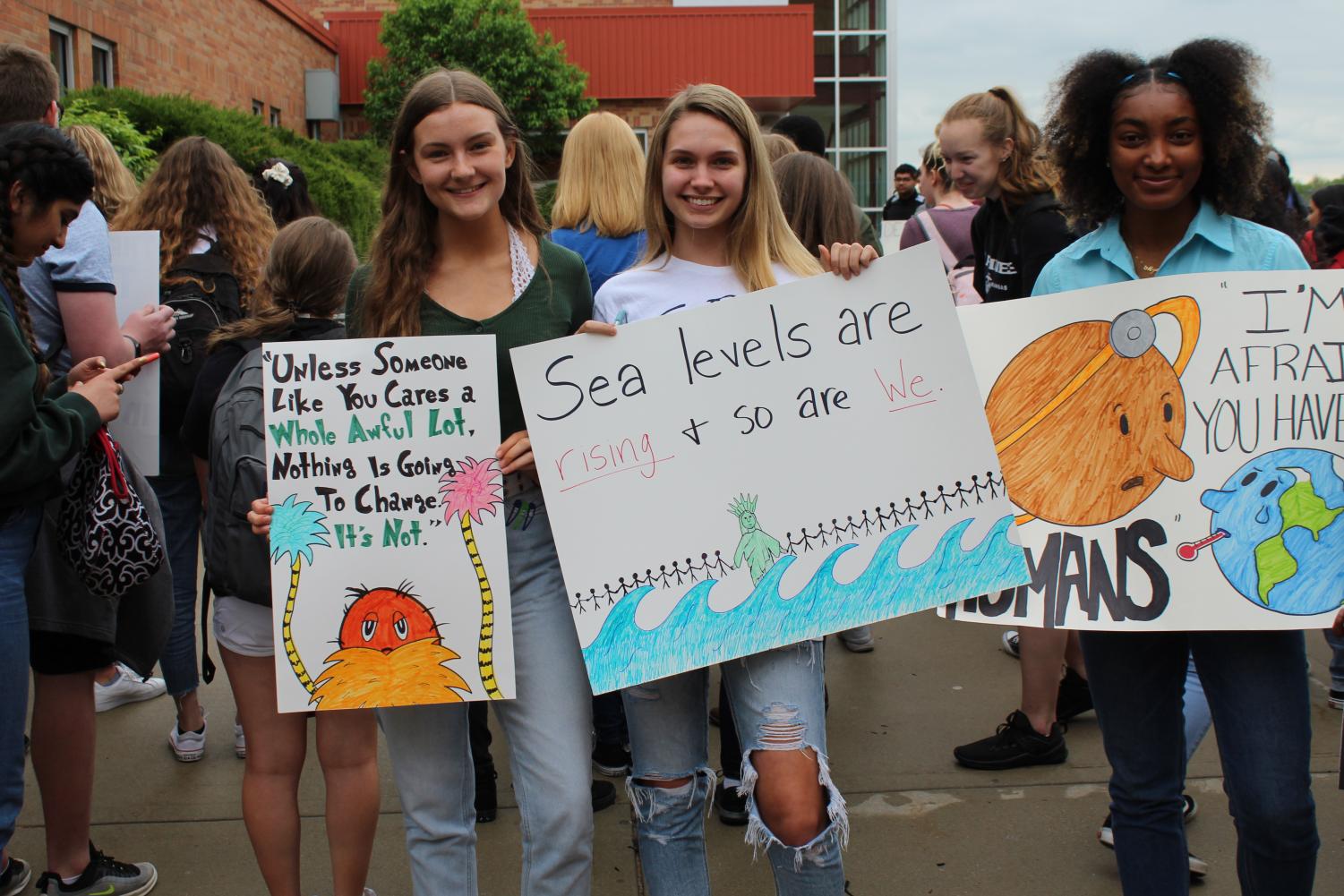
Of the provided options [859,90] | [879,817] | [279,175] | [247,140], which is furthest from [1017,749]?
[859,90]

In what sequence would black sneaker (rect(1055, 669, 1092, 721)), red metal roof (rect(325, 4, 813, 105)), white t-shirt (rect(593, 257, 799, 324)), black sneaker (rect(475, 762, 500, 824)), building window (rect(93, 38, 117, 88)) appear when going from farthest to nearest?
red metal roof (rect(325, 4, 813, 105)), building window (rect(93, 38, 117, 88)), black sneaker (rect(1055, 669, 1092, 721)), black sneaker (rect(475, 762, 500, 824)), white t-shirt (rect(593, 257, 799, 324))

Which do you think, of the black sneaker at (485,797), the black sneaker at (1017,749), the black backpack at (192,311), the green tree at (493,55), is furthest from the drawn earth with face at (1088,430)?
the green tree at (493,55)

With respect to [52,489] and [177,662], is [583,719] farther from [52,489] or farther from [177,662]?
[177,662]

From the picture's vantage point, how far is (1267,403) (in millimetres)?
2324

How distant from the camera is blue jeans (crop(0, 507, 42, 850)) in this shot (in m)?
2.59

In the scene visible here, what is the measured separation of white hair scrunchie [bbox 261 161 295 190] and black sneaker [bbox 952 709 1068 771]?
11.9ft

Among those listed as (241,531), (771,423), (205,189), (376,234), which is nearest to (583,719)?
(771,423)

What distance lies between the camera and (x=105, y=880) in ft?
10.2

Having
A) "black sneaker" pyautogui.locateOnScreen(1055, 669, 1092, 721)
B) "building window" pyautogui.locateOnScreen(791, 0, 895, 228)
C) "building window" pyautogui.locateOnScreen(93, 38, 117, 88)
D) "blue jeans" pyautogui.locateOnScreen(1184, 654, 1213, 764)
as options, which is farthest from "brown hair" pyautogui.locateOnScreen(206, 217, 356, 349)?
"building window" pyautogui.locateOnScreen(791, 0, 895, 228)

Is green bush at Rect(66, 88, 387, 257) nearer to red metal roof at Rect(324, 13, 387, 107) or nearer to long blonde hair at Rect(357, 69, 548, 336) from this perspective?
long blonde hair at Rect(357, 69, 548, 336)

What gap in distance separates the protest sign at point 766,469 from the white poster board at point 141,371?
1.62 m

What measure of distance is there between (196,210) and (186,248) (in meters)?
0.13

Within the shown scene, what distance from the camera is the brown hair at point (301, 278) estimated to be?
2980mm

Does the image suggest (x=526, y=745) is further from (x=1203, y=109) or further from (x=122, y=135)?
(x=122, y=135)
